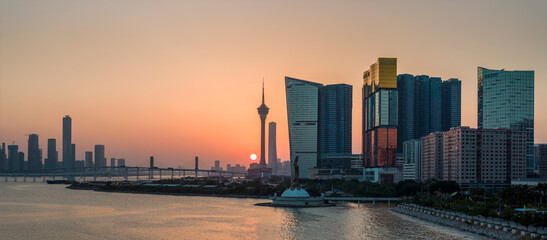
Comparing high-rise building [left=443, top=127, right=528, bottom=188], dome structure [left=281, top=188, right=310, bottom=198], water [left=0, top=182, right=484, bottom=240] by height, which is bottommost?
water [left=0, top=182, right=484, bottom=240]

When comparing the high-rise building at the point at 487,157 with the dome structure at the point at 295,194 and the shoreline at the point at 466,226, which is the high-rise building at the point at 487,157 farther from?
the shoreline at the point at 466,226

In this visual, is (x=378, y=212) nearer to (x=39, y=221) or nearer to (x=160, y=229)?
(x=160, y=229)

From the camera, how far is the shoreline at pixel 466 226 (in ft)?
212

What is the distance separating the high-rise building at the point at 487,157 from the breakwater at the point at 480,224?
A: 9153 centimetres

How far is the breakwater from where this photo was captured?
6166 cm

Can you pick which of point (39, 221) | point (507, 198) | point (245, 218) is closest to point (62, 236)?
point (39, 221)

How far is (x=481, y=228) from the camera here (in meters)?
72.9

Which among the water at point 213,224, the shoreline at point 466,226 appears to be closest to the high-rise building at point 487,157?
the water at point 213,224

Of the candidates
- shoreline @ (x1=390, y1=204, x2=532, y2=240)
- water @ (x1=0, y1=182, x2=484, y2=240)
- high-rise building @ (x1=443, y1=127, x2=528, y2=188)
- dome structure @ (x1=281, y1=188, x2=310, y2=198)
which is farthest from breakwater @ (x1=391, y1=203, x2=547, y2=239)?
high-rise building @ (x1=443, y1=127, x2=528, y2=188)

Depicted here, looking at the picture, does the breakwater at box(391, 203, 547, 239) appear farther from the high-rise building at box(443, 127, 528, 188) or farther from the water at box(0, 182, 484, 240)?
the high-rise building at box(443, 127, 528, 188)

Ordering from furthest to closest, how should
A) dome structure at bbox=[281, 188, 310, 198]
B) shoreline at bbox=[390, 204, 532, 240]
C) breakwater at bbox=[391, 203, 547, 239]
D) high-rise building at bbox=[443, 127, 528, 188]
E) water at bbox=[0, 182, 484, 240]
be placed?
high-rise building at bbox=[443, 127, 528, 188] < dome structure at bbox=[281, 188, 310, 198] < water at bbox=[0, 182, 484, 240] < shoreline at bbox=[390, 204, 532, 240] < breakwater at bbox=[391, 203, 547, 239]

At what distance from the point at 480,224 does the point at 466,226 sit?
3154mm

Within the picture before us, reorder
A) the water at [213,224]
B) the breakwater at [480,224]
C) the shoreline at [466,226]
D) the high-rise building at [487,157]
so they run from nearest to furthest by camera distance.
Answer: the breakwater at [480,224] → the shoreline at [466,226] → the water at [213,224] → the high-rise building at [487,157]

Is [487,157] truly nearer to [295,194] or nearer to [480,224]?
[295,194]
